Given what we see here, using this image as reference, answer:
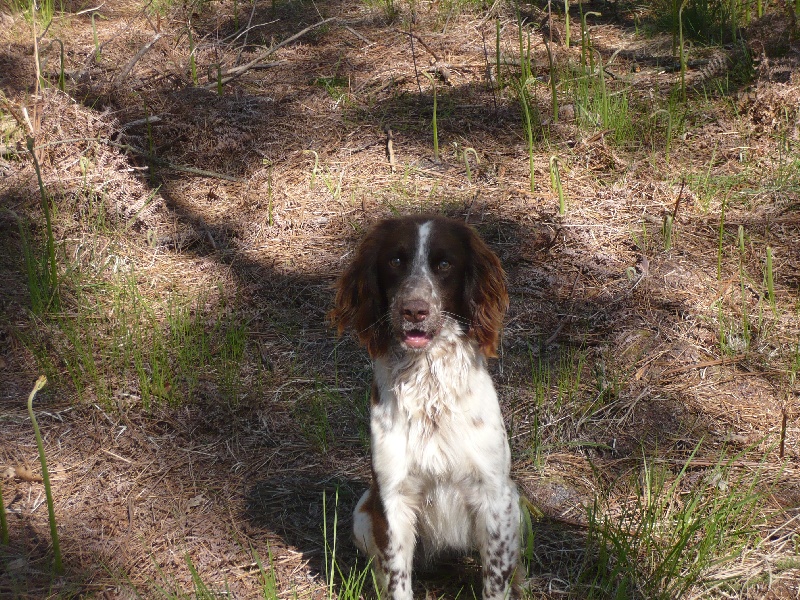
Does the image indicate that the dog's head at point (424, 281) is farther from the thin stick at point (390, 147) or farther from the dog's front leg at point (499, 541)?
the thin stick at point (390, 147)

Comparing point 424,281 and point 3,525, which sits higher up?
point 424,281

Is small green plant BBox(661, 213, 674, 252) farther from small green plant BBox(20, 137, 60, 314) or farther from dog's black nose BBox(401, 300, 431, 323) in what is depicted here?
small green plant BBox(20, 137, 60, 314)

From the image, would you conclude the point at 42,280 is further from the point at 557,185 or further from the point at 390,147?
the point at 557,185

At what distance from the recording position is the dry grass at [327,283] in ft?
10.9

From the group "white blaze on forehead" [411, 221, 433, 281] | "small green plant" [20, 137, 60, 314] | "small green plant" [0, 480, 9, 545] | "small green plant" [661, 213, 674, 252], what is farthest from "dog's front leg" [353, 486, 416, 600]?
"small green plant" [661, 213, 674, 252]

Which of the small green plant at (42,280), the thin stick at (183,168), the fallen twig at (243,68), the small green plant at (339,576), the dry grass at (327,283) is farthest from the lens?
the fallen twig at (243,68)

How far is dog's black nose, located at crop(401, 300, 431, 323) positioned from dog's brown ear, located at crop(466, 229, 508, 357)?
279mm

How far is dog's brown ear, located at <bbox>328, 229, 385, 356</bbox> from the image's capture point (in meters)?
2.91

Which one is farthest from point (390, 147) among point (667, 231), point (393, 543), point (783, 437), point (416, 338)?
point (393, 543)

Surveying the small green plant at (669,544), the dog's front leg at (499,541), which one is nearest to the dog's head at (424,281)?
the dog's front leg at (499,541)

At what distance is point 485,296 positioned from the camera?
2.91 meters

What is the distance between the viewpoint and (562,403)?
3713 mm

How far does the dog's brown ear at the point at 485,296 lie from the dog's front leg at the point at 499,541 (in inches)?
19.2

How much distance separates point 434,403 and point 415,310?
0.34 meters
